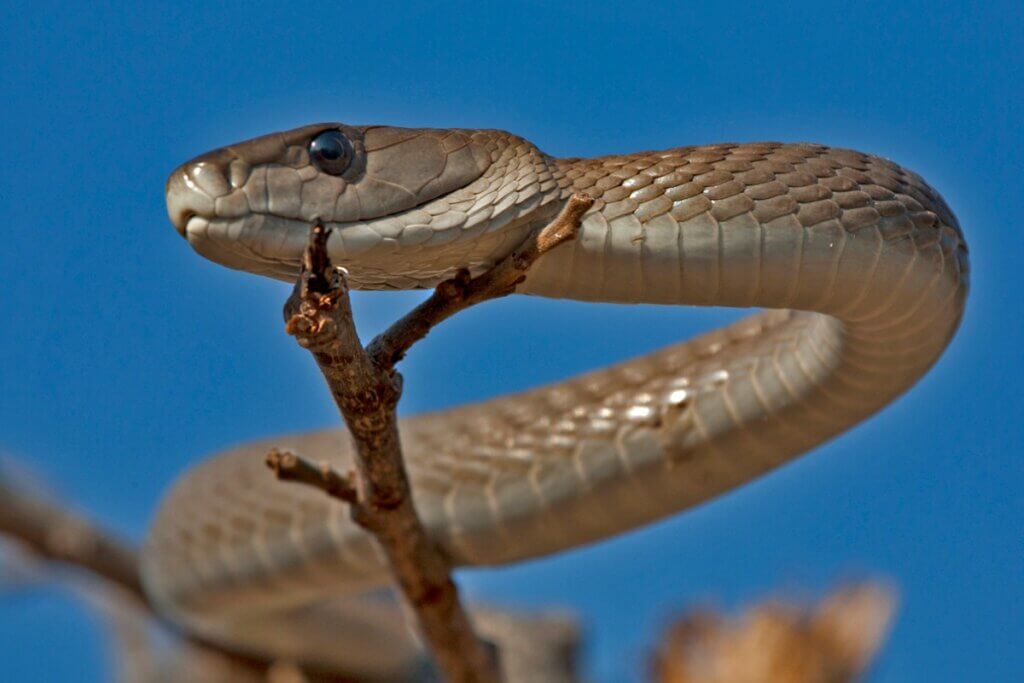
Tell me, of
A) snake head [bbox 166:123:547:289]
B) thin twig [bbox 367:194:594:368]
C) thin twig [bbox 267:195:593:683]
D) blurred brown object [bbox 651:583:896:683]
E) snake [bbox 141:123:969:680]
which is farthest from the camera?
blurred brown object [bbox 651:583:896:683]

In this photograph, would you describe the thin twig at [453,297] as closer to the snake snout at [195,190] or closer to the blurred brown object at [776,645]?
the snake snout at [195,190]

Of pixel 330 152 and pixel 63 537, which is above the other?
pixel 63 537

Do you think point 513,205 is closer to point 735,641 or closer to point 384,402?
point 384,402

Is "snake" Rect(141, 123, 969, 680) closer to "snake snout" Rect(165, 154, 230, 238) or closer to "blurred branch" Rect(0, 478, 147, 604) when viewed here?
"snake snout" Rect(165, 154, 230, 238)

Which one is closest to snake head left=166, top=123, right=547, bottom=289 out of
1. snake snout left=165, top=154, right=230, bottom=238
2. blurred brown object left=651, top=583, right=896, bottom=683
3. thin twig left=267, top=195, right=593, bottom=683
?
snake snout left=165, top=154, right=230, bottom=238

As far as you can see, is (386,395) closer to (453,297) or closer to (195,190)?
(453,297)

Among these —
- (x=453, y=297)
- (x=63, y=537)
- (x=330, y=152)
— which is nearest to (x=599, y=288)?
(x=453, y=297)

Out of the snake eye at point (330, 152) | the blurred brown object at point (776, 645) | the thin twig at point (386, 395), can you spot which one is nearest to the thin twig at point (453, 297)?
the thin twig at point (386, 395)
